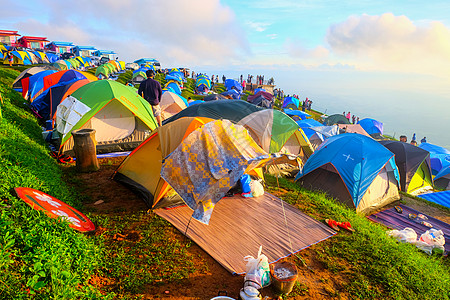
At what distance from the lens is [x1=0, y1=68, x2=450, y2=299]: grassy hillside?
289cm

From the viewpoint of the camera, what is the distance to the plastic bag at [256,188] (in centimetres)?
659

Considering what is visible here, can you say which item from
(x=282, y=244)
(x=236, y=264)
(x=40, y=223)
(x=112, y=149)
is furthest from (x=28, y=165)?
(x=282, y=244)

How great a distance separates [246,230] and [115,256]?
2.41 metres

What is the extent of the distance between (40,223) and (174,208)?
262cm

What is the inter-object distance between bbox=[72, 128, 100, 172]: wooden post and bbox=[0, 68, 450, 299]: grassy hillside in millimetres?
674

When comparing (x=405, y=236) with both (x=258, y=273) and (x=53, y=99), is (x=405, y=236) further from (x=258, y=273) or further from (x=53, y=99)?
(x=53, y=99)

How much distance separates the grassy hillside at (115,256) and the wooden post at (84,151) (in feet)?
2.21

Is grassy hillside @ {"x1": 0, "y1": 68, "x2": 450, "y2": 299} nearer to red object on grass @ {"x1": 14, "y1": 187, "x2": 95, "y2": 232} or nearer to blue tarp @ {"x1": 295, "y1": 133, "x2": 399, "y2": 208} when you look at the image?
red object on grass @ {"x1": 14, "y1": 187, "x2": 95, "y2": 232}

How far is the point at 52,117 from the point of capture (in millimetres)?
10328

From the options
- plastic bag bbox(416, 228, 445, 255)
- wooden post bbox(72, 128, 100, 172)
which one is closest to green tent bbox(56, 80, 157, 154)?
wooden post bbox(72, 128, 100, 172)

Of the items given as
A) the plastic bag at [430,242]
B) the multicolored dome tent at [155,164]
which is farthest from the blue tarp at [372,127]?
the multicolored dome tent at [155,164]

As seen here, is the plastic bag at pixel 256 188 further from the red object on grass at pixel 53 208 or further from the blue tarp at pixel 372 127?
the blue tarp at pixel 372 127

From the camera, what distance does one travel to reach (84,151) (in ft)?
22.8

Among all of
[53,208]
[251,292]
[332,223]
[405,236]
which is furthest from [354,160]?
[53,208]
